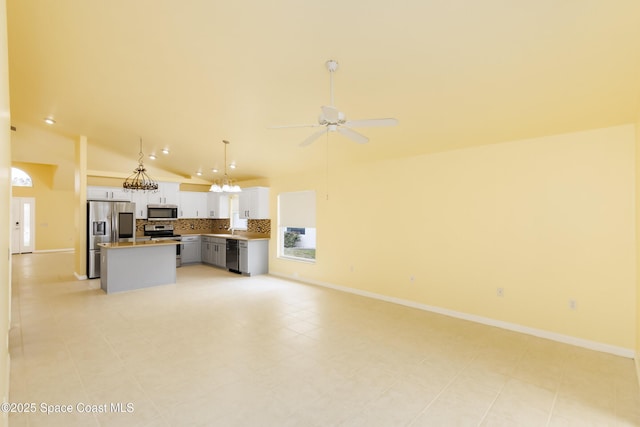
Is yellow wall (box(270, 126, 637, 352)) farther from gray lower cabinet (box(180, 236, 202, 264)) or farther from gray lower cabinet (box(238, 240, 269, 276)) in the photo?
gray lower cabinet (box(180, 236, 202, 264))

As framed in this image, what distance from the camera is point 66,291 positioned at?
585cm

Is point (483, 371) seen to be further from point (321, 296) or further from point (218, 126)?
point (218, 126)

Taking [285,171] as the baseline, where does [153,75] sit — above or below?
above

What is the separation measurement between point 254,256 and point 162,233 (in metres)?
3.06

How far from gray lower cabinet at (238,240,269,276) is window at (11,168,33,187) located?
8.81m

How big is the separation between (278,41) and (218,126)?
8.71ft

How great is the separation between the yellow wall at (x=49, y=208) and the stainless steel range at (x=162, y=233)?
4.93 m

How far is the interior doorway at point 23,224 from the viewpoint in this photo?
10438 millimetres

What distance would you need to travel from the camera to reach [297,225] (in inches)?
280

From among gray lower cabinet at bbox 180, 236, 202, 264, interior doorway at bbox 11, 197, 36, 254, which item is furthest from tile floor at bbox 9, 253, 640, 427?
interior doorway at bbox 11, 197, 36, 254

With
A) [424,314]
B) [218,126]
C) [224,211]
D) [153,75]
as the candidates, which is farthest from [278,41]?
[224,211]

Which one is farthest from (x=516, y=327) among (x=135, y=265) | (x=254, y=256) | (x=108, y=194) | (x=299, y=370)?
(x=108, y=194)

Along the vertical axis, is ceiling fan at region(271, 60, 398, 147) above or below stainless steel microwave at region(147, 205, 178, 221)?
above

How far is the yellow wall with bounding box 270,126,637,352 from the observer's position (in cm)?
341
